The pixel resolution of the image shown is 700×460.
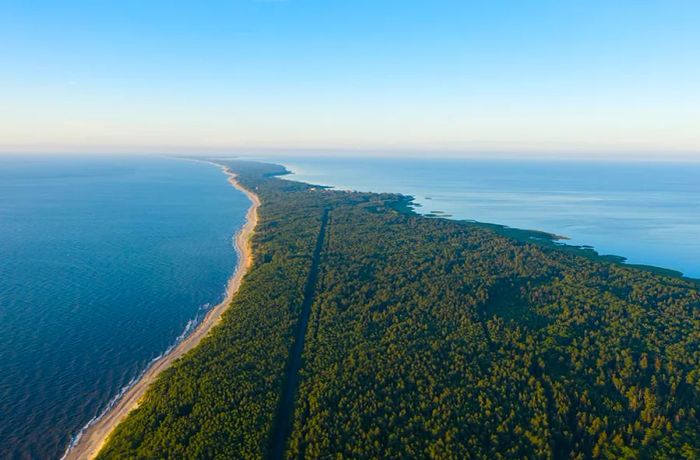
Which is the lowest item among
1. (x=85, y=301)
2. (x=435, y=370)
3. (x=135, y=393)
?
(x=135, y=393)

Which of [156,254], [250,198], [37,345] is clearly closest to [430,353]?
[37,345]

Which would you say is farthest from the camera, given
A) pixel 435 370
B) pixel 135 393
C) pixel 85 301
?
pixel 85 301

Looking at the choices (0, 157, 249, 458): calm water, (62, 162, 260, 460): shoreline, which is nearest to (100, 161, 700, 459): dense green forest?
(62, 162, 260, 460): shoreline

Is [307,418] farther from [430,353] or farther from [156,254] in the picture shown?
[156,254]

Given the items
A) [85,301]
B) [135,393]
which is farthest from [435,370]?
[85,301]

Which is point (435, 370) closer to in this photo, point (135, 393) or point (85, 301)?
point (135, 393)
